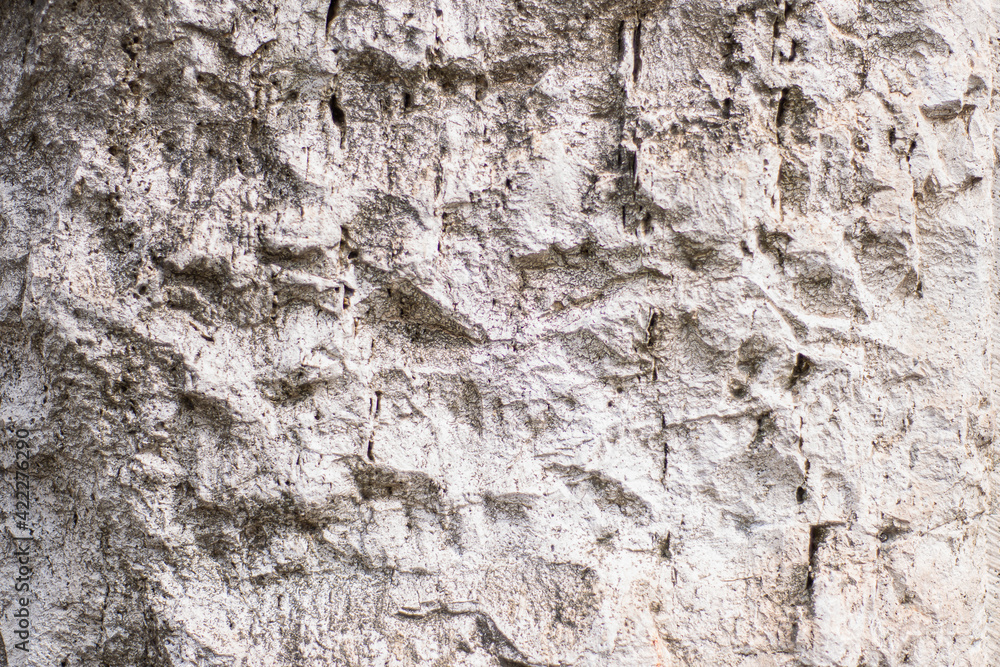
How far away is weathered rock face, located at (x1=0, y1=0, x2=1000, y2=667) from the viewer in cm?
84

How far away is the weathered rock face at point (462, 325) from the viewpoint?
84cm

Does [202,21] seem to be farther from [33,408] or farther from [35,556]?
[35,556]

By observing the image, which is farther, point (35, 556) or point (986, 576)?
point (986, 576)

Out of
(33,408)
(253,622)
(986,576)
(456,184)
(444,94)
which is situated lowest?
(253,622)

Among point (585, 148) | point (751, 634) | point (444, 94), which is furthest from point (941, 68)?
point (751, 634)

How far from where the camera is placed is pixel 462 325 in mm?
864

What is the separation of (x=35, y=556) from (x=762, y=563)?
90 centimetres

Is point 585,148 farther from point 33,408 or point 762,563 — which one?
point 33,408

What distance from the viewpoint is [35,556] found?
87 centimetres

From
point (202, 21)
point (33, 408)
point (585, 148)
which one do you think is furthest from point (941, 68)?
point (33, 408)

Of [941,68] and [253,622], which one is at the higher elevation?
Result: [941,68]

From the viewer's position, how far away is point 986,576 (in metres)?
0.98

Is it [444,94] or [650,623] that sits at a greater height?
[444,94]

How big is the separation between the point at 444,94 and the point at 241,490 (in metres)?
0.54
